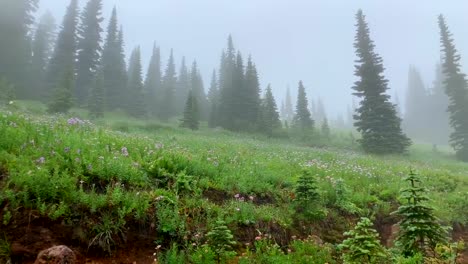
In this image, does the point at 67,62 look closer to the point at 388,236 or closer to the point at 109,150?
the point at 109,150

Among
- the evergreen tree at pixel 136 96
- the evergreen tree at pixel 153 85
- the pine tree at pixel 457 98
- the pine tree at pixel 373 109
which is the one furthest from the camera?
the evergreen tree at pixel 153 85

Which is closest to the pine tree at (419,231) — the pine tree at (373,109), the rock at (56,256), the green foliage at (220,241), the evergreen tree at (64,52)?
the green foliage at (220,241)

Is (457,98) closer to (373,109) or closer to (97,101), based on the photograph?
(373,109)

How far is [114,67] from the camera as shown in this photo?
6041 cm

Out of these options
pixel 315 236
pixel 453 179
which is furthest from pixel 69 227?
pixel 453 179

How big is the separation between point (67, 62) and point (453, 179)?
49886 mm

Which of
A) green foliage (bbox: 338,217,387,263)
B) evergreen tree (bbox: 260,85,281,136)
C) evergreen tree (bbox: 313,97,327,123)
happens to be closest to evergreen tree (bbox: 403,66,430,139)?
evergreen tree (bbox: 313,97,327,123)

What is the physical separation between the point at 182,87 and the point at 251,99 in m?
33.7

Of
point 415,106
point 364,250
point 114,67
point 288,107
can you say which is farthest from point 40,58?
point 415,106

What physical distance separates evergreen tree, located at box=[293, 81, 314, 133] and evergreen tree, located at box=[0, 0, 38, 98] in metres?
37.8

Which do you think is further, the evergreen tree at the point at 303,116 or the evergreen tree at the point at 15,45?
the evergreen tree at the point at 303,116

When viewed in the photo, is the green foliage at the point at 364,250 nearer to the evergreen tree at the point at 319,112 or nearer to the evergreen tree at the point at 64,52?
the evergreen tree at the point at 64,52

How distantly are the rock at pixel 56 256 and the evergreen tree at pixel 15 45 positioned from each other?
162 feet

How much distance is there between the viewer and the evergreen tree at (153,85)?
6556 cm
